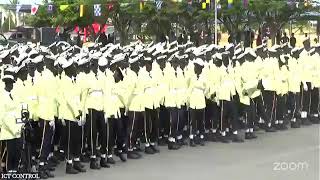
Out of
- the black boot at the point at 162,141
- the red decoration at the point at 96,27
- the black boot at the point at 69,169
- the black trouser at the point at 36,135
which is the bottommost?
the black boot at the point at 162,141

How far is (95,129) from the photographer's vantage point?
397 inches

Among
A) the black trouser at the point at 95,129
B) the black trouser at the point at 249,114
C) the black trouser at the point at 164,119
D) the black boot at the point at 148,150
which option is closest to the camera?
the black trouser at the point at 95,129

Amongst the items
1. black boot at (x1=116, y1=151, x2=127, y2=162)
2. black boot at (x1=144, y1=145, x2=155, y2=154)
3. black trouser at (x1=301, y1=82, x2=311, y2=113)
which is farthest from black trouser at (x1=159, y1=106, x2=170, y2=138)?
black trouser at (x1=301, y1=82, x2=311, y2=113)

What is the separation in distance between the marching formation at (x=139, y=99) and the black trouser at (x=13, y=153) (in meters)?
0.01

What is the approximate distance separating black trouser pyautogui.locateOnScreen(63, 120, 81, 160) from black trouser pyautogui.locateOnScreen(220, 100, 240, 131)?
3773mm

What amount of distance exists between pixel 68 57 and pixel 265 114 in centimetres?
496

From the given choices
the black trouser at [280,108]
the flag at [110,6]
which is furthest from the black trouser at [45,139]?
the flag at [110,6]

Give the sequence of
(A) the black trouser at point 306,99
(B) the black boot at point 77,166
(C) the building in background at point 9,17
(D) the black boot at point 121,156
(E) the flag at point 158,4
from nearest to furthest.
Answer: (B) the black boot at point 77,166
(D) the black boot at point 121,156
(A) the black trouser at point 306,99
(E) the flag at point 158,4
(C) the building in background at point 9,17

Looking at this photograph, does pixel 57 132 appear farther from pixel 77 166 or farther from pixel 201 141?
pixel 201 141

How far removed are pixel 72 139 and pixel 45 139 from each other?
546 mm

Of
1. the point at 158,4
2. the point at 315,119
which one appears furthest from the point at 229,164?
the point at 158,4

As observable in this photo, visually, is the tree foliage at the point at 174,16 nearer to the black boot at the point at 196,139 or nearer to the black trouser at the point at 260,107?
the black trouser at the point at 260,107

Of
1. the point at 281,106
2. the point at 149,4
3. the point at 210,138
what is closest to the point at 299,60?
the point at 281,106

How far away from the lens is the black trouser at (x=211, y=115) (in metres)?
12.6
